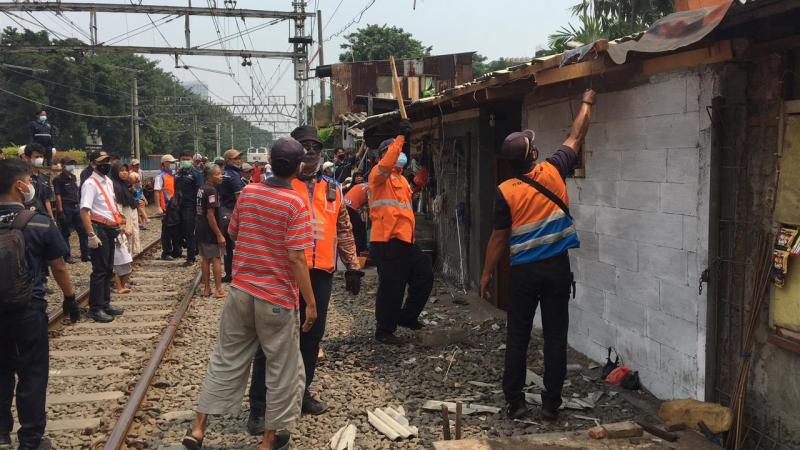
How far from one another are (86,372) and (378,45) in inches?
1755

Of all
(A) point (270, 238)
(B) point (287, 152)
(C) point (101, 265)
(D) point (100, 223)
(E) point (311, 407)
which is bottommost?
(E) point (311, 407)

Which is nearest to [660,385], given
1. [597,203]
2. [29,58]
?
[597,203]

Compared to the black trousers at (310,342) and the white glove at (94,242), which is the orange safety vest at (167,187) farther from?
the black trousers at (310,342)

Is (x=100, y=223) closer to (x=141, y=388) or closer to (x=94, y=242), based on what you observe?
(x=94, y=242)

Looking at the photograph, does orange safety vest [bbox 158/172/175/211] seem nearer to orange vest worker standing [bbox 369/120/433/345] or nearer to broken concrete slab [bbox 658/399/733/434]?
orange vest worker standing [bbox 369/120/433/345]

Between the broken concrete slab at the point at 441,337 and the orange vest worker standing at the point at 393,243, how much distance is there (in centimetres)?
28

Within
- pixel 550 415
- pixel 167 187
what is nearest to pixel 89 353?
pixel 550 415

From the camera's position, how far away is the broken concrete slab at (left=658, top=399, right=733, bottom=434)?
3.84m

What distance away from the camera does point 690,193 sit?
429 centimetres

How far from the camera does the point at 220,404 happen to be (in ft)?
13.5

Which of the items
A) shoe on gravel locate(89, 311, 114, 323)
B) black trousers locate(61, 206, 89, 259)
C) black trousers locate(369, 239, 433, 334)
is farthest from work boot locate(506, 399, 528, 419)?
black trousers locate(61, 206, 89, 259)

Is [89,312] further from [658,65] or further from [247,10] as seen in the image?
[247,10]

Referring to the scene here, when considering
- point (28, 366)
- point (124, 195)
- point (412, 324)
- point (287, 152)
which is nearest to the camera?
point (287, 152)

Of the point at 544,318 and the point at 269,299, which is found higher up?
the point at 269,299
